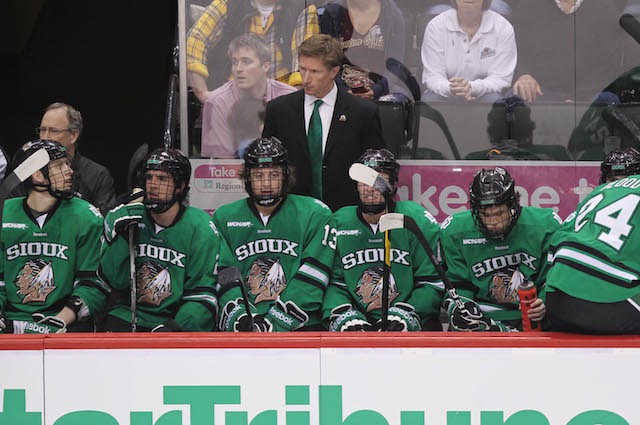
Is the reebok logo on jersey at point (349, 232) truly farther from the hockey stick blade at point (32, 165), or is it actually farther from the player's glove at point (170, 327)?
the hockey stick blade at point (32, 165)

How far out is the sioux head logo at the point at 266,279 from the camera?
4.59 m

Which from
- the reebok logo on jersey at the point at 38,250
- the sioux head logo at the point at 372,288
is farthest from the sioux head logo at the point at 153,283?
the sioux head logo at the point at 372,288

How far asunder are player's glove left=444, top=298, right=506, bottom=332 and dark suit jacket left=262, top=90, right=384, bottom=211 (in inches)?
40.7

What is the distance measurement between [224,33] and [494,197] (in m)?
2.22

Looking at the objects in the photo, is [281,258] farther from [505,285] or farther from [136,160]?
[505,285]

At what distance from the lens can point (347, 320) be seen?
14.5 ft

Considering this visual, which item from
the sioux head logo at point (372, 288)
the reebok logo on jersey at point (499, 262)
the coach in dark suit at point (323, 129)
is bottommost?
the sioux head logo at point (372, 288)

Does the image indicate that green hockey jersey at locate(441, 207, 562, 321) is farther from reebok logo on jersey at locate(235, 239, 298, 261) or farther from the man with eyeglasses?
the man with eyeglasses

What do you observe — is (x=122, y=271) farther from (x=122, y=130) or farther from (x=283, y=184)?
(x=122, y=130)

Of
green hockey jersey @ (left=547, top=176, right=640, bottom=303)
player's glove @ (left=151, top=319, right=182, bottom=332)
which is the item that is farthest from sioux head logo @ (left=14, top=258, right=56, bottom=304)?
green hockey jersey @ (left=547, top=176, right=640, bottom=303)

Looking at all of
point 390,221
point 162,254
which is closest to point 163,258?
point 162,254

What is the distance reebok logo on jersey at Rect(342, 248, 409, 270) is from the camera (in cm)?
459

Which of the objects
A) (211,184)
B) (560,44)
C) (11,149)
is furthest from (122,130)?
(560,44)

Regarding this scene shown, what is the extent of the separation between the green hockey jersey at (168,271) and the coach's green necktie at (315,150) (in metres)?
0.84
